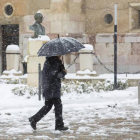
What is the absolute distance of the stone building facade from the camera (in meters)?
23.6

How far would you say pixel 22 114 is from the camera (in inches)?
461

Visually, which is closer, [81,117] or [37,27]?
[81,117]

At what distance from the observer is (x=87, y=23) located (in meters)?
24.8

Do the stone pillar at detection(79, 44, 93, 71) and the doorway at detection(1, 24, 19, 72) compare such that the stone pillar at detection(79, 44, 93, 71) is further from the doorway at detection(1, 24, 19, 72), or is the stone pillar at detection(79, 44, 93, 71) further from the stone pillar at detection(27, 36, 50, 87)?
the doorway at detection(1, 24, 19, 72)

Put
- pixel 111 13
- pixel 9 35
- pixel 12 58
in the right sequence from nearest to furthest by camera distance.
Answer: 1. pixel 12 58
2. pixel 111 13
3. pixel 9 35

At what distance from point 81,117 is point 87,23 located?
14.3m

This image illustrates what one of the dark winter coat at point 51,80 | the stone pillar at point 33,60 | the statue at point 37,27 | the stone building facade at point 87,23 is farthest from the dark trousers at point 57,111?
the stone building facade at point 87,23

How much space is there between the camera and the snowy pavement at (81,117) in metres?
8.62

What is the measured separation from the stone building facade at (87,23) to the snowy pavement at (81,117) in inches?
293

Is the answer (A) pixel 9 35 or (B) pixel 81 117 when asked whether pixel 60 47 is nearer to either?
(B) pixel 81 117

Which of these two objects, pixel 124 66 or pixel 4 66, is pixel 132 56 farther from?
pixel 4 66

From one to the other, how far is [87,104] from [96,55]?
10562 mm

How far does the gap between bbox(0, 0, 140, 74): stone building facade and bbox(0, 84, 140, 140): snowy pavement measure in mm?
7434

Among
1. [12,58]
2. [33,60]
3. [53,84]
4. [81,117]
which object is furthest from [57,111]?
[12,58]
